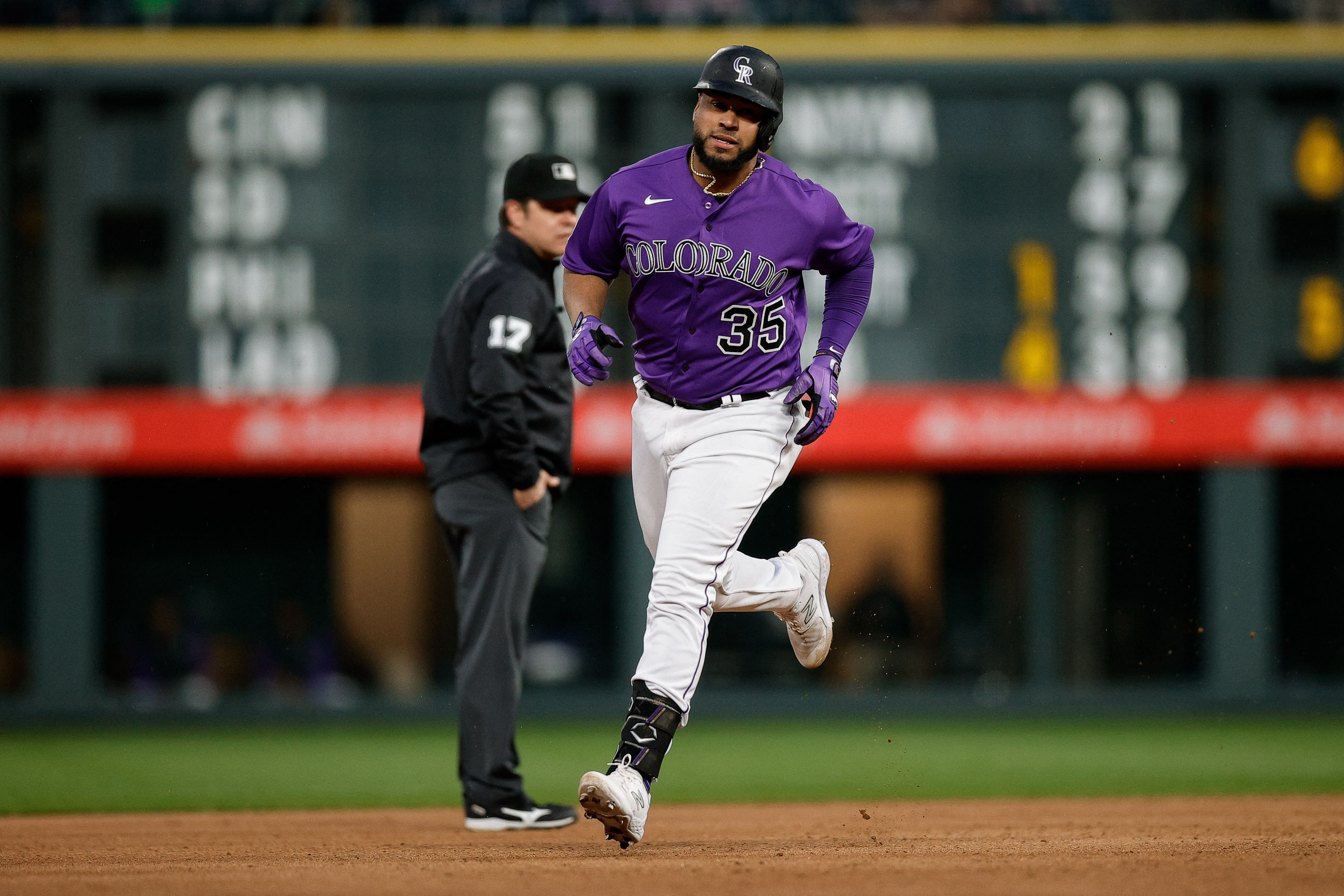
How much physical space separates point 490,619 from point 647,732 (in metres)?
1.11

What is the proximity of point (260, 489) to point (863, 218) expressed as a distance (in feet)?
18.4

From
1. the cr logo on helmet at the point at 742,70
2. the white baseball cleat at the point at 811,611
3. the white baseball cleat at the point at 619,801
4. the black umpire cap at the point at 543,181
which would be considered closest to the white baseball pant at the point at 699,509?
the white baseball cleat at the point at 811,611

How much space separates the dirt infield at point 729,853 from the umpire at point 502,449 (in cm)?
34

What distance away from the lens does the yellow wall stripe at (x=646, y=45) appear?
12.4 m

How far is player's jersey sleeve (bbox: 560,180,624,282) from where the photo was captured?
441 cm

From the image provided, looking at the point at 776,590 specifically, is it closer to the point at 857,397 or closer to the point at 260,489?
A: the point at 857,397

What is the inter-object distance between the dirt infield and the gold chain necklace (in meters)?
1.67

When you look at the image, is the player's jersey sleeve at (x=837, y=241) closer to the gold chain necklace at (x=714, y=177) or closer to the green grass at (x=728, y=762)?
the gold chain necklace at (x=714, y=177)

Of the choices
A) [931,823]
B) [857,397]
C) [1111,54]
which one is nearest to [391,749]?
[857,397]

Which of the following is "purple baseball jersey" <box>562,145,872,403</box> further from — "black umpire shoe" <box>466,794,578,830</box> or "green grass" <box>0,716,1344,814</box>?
"green grass" <box>0,716,1344,814</box>

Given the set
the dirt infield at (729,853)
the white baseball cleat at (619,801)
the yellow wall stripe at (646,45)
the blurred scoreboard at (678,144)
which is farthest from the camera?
the yellow wall stripe at (646,45)

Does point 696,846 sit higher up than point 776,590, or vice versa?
point 776,590

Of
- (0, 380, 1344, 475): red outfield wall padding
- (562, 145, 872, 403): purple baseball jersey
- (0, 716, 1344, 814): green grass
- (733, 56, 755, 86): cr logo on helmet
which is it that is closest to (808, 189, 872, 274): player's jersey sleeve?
(562, 145, 872, 403): purple baseball jersey

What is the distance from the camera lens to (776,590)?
452 cm
